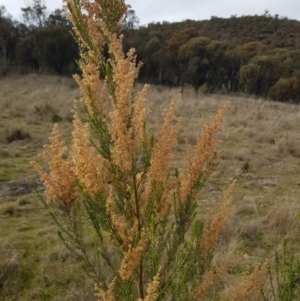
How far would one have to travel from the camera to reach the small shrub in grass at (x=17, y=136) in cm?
948

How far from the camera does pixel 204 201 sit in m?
6.05

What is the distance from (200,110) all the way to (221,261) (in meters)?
11.9

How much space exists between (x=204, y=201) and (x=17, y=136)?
238 inches

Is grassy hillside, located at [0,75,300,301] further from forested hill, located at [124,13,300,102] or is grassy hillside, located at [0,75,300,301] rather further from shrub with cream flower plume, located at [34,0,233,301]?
forested hill, located at [124,13,300,102]

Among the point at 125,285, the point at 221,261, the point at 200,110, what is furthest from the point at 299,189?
the point at 200,110

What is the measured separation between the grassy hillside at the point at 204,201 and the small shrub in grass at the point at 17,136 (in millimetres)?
26

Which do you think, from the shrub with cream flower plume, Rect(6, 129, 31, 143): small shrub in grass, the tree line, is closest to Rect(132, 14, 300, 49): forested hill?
the tree line

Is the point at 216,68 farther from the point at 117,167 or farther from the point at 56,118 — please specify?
the point at 117,167

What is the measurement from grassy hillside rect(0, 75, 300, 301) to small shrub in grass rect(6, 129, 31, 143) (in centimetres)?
3

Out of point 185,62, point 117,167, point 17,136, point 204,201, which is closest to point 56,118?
point 17,136

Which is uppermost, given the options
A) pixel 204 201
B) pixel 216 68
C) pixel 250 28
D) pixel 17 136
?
pixel 250 28

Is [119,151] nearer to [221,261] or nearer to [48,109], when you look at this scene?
[221,261]

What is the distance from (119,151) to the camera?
1761mm

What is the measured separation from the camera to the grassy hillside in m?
3.87
